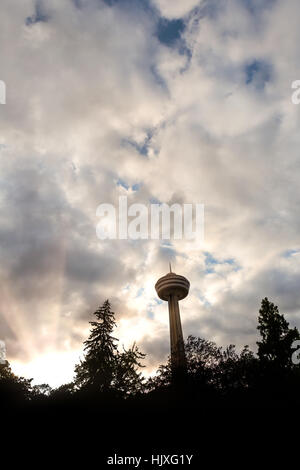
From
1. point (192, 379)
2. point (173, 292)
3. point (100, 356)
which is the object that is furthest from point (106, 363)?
point (173, 292)

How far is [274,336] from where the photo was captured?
1332 inches

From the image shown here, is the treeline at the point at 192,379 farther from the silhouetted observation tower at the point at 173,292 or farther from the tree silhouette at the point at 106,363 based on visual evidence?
the silhouetted observation tower at the point at 173,292

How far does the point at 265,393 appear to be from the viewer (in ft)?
66.9

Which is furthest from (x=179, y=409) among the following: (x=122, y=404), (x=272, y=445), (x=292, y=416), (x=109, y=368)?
(x=109, y=368)

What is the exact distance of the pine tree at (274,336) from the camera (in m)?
32.3

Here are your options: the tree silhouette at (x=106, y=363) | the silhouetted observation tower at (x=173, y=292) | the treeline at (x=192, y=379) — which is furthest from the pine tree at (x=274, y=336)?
the silhouetted observation tower at (x=173, y=292)

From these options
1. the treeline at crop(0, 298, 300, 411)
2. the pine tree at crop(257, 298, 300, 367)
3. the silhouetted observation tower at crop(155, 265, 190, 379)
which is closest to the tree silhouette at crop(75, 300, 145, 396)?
the treeline at crop(0, 298, 300, 411)

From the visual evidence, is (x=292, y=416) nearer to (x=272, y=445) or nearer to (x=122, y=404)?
(x=272, y=445)

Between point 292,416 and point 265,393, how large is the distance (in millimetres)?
2883

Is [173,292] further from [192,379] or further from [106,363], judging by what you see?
[192,379]

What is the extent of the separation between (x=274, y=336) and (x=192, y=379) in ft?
47.8

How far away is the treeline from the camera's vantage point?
2000 cm

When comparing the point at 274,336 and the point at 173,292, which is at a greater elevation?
the point at 173,292

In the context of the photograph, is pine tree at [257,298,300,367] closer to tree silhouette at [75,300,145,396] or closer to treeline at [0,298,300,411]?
treeline at [0,298,300,411]
